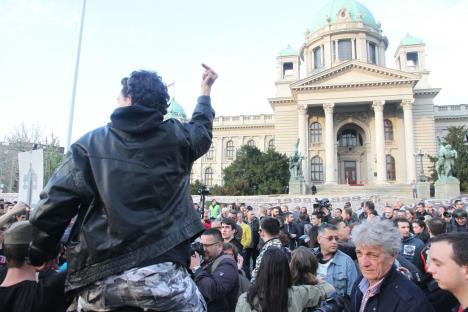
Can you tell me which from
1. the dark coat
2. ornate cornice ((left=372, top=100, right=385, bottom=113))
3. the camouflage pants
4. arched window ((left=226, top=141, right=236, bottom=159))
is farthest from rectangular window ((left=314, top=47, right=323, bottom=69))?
the camouflage pants

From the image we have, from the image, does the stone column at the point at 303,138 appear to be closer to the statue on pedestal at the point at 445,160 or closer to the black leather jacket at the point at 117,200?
the statue on pedestal at the point at 445,160

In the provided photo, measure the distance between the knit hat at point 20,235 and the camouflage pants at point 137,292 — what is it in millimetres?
699

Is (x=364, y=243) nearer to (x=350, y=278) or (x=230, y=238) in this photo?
(x=350, y=278)

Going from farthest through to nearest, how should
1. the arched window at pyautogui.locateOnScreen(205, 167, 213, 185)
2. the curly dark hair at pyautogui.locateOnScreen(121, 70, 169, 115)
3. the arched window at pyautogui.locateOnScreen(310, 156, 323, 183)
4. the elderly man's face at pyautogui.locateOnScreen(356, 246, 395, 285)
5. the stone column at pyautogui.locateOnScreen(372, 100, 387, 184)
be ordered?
the arched window at pyautogui.locateOnScreen(205, 167, 213, 185)
the arched window at pyautogui.locateOnScreen(310, 156, 323, 183)
the stone column at pyautogui.locateOnScreen(372, 100, 387, 184)
the elderly man's face at pyautogui.locateOnScreen(356, 246, 395, 285)
the curly dark hair at pyautogui.locateOnScreen(121, 70, 169, 115)

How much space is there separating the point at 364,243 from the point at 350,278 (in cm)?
159

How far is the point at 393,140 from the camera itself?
156ft

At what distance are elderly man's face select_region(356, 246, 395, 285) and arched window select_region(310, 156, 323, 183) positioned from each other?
1848 inches

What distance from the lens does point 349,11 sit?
5850 centimetres

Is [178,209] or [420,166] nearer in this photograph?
[178,209]

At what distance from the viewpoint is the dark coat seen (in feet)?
12.1

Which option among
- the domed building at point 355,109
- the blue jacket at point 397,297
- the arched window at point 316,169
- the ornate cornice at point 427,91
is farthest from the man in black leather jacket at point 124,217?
the ornate cornice at point 427,91

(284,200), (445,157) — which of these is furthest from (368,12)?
(284,200)

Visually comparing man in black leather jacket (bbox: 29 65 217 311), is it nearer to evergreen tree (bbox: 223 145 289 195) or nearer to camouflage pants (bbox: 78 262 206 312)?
camouflage pants (bbox: 78 262 206 312)

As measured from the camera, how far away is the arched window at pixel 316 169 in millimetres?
49194
